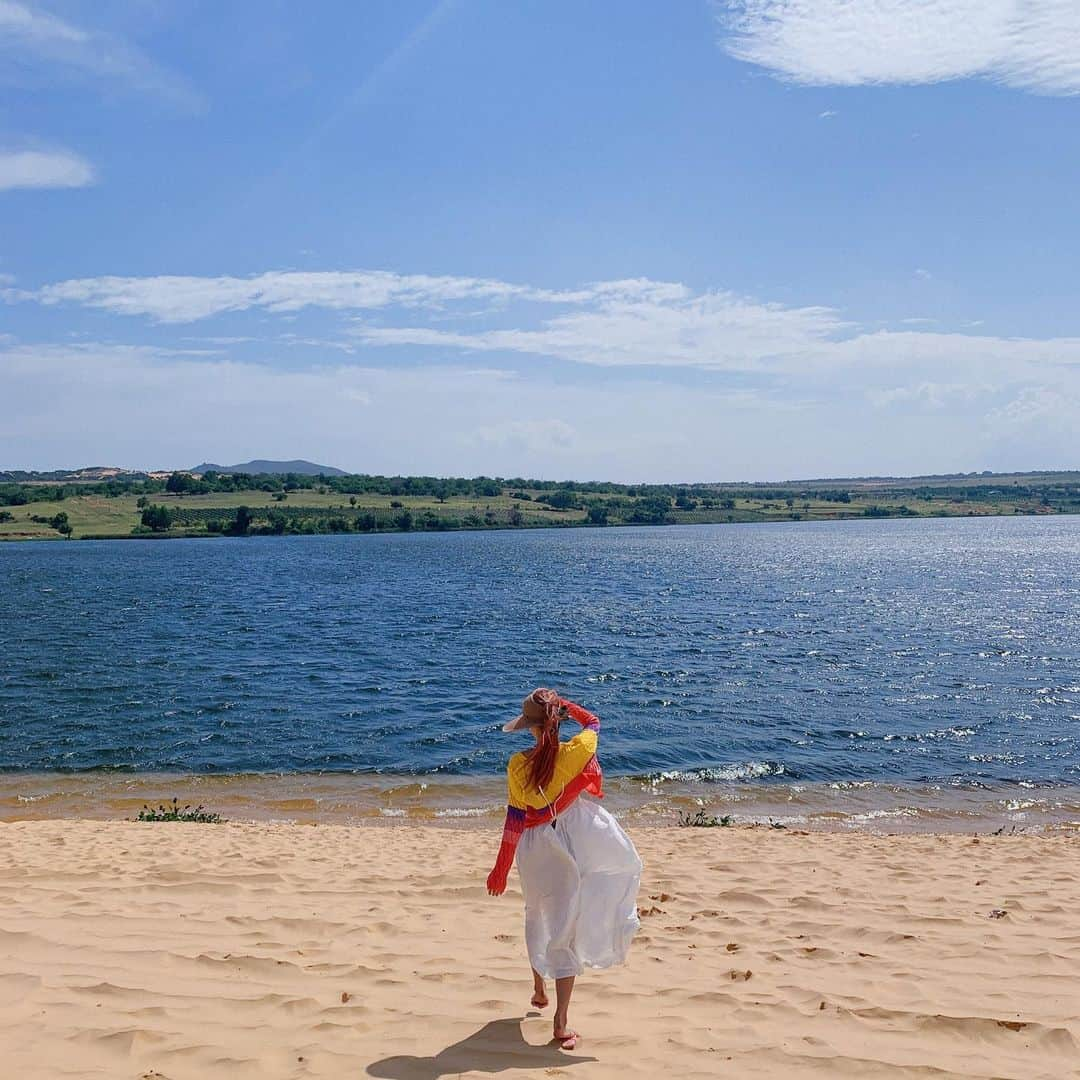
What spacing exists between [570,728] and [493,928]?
16.3 m

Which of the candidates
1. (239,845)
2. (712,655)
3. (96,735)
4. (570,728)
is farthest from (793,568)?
(239,845)

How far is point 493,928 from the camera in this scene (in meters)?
8.87

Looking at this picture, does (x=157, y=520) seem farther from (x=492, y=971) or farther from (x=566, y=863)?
(x=566, y=863)

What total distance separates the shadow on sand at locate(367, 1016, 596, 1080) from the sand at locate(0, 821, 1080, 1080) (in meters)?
0.02

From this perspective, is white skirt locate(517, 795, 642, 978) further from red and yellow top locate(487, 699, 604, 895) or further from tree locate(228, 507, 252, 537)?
tree locate(228, 507, 252, 537)

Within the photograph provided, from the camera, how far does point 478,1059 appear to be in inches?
234

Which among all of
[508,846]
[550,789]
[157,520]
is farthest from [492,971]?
[157,520]

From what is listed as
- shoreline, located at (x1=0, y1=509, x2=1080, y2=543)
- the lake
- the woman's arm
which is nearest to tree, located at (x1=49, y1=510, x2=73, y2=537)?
shoreline, located at (x1=0, y1=509, x2=1080, y2=543)

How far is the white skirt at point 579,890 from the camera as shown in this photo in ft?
20.4

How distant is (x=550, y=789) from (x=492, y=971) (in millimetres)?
2320

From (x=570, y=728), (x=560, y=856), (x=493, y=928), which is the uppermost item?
(x=560, y=856)

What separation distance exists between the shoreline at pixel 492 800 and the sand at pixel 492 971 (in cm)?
464

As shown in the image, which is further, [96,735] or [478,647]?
[478,647]

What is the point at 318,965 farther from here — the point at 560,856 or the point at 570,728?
the point at 570,728
